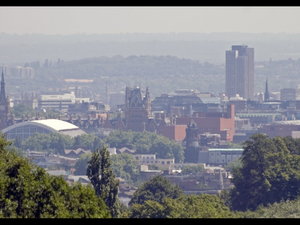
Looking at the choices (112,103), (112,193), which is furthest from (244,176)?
(112,103)

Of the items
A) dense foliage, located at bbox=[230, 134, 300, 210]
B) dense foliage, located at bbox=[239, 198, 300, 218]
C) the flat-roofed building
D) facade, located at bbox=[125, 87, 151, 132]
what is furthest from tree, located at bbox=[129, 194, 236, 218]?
facade, located at bbox=[125, 87, 151, 132]

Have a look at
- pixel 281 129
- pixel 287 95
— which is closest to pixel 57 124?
pixel 281 129

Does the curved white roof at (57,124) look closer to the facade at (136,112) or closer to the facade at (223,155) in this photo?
the facade at (136,112)

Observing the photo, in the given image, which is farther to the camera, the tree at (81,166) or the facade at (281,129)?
the facade at (281,129)

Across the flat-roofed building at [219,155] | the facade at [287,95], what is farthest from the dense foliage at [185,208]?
the facade at [287,95]

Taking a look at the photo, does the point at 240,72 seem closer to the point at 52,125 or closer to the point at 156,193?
the point at 52,125
